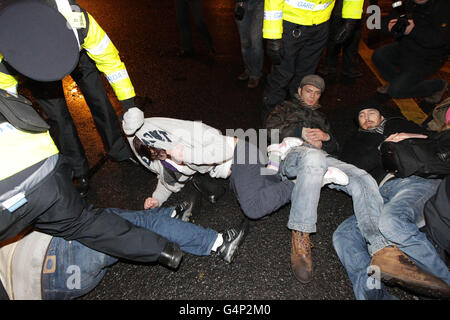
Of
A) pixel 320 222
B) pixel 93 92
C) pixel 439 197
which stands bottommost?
pixel 320 222

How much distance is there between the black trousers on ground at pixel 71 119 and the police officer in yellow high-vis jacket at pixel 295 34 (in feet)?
4.96

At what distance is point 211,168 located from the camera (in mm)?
2094

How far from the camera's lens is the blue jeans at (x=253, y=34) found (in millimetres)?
3207

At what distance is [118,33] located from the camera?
18.7 ft

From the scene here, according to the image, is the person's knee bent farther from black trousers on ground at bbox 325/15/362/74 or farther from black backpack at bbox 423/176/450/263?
black trousers on ground at bbox 325/15/362/74

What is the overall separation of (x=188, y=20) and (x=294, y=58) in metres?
2.49

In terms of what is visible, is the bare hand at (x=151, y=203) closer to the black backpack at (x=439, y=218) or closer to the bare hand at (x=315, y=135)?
the bare hand at (x=315, y=135)

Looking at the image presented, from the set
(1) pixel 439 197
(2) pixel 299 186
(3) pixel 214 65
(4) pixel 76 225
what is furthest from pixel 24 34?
(3) pixel 214 65

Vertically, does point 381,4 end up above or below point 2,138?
below

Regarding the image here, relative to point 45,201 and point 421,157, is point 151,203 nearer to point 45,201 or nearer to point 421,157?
point 45,201

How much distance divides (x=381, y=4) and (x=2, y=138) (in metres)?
7.81

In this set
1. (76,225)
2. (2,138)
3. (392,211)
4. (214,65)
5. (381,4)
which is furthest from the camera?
(381,4)

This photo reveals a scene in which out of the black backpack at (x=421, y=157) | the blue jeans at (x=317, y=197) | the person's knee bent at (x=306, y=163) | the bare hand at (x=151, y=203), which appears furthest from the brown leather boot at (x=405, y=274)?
the bare hand at (x=151, y=203)

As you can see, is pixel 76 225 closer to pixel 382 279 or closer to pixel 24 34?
pixel 24 34
